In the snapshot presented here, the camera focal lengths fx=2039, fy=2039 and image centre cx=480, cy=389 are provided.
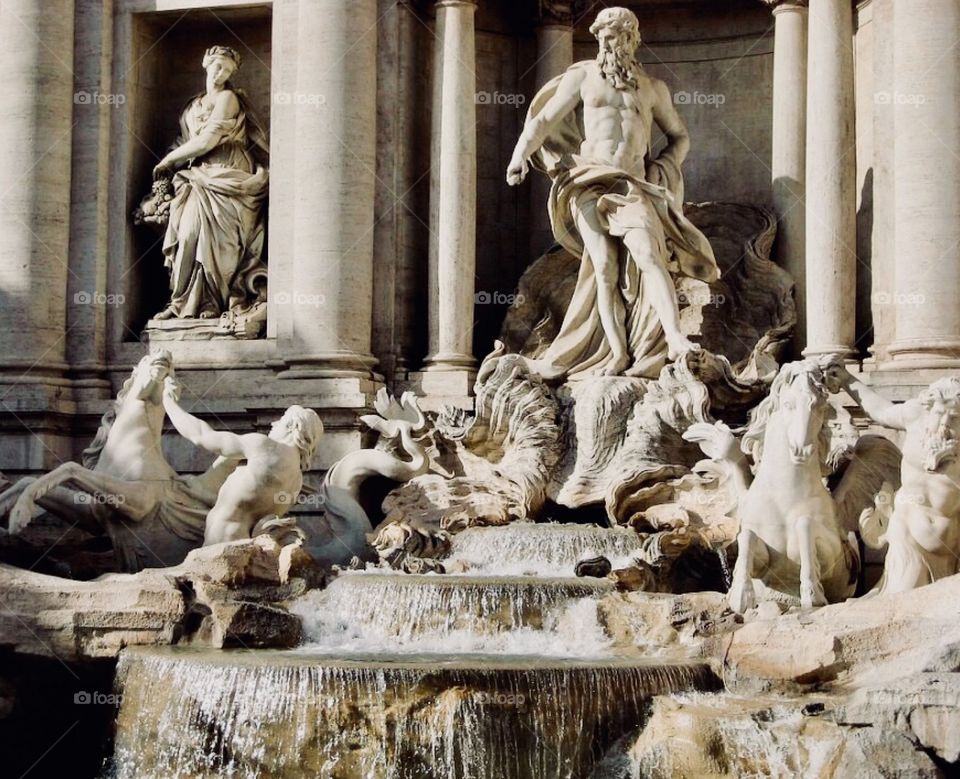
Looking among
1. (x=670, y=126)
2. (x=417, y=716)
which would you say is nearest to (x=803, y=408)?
(x=417, y=716)

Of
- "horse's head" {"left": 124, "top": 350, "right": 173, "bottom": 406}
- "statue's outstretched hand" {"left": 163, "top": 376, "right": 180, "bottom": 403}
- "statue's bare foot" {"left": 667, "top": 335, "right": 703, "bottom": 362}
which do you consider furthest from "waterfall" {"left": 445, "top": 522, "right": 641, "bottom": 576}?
"horse's head" {"left": 124, "top": 350, "right": 173, "bottom": 406}

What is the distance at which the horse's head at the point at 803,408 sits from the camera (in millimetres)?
15688

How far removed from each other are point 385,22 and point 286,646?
7.79m

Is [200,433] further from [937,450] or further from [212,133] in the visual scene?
[937,450]

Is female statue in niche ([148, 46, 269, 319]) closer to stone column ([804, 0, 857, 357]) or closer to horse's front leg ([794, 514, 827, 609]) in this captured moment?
stone column ([804, 0, 857, 357])

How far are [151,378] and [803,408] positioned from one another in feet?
19.2

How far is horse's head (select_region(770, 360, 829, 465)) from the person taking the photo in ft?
51.5

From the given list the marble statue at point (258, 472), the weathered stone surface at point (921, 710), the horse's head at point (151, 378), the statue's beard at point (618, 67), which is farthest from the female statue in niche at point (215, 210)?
the weathered stone surface at point (921, 710)

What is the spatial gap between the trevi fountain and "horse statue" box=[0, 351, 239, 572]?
0.04 meters

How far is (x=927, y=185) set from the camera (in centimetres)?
1884

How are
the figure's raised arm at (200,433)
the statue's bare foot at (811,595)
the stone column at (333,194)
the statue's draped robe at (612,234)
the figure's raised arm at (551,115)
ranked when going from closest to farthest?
the statue's bare foot at (811,595) → the figure's raised arm at (200,433) → the statue's draped robe at (612,234) → the figure's raised arm at (551,115) → the stone column at (333,194)

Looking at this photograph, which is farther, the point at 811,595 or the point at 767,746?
the point at 811,595

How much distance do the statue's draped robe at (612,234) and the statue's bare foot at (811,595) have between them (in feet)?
13.9

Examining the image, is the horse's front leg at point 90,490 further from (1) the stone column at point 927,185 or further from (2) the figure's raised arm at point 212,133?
(1) the stone column at point 927,185
